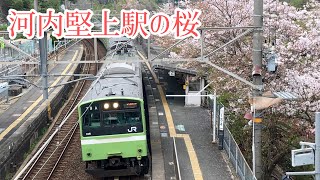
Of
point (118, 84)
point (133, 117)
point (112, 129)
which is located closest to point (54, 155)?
point (118, 84)

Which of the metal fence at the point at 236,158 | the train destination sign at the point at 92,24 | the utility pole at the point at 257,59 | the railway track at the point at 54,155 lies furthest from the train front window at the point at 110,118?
the utility pole at the point at 257,59

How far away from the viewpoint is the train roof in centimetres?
1159

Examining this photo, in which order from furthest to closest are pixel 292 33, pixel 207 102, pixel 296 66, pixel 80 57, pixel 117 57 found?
pixel 80 57 < pixel 207 102 < pixel 117 57 < pixel 292 33 < pixel 296 66

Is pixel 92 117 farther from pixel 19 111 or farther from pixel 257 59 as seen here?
pixel 19 111

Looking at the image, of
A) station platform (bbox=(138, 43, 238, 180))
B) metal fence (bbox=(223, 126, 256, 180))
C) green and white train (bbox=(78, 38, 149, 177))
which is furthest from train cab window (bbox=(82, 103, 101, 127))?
metal fence (bbox=(223, 126, 256, 180))

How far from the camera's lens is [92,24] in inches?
372

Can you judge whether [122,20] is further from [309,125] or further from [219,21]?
[219,21]

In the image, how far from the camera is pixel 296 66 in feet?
38.7

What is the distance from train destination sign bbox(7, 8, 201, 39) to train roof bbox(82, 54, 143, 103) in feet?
3.75

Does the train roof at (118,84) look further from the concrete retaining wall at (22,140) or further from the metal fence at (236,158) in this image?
the concrete retaining wall at (22,140)

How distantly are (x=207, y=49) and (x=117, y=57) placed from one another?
3247 millimetres

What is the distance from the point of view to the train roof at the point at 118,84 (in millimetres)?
11586

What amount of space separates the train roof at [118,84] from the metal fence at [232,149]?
2.87 m

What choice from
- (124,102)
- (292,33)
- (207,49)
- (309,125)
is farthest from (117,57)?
(309,125)
